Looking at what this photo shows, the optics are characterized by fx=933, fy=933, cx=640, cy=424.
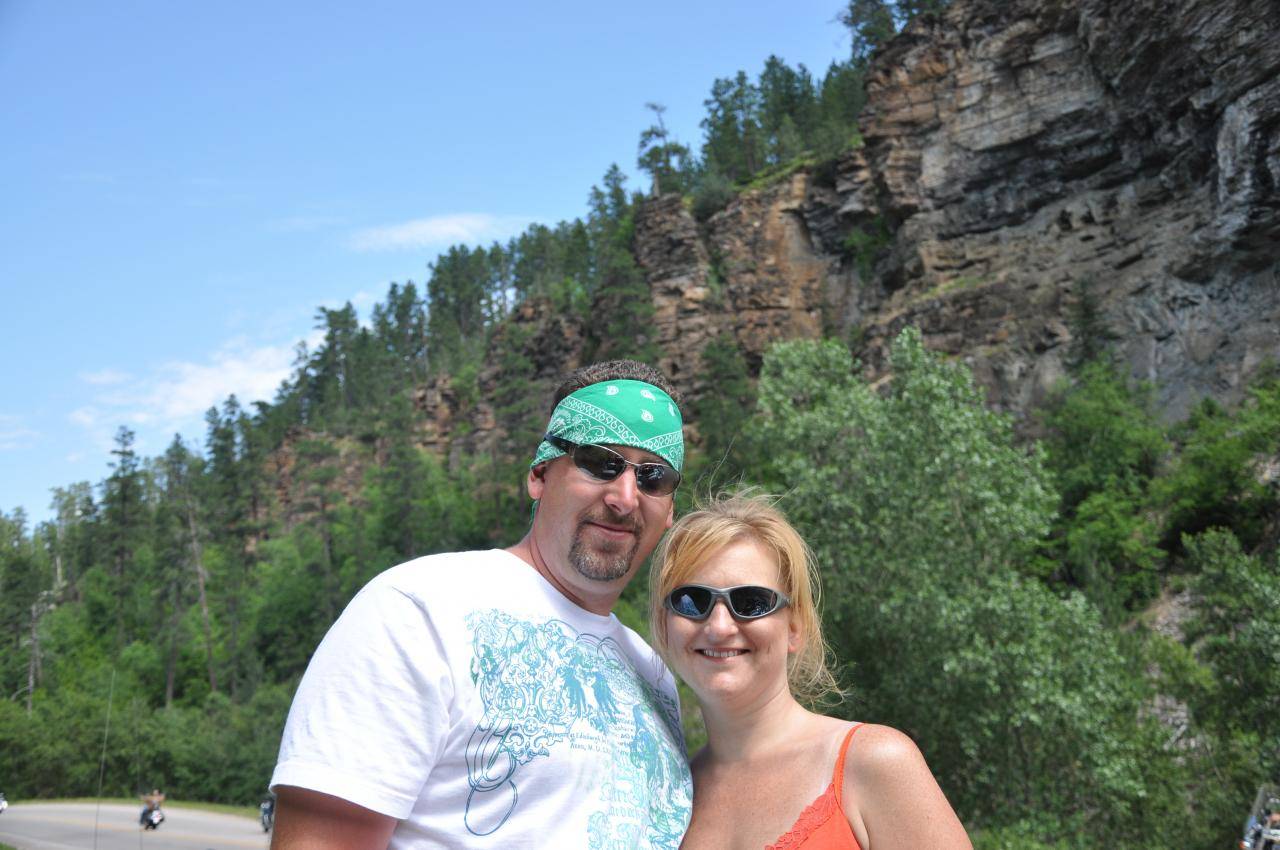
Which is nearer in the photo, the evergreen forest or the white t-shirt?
the white t-shirt

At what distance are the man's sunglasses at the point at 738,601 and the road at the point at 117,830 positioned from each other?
63.4 feet

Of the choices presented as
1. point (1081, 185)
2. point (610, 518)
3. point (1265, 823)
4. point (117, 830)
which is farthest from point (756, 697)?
point (1081, 185)

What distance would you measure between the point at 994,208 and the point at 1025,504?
2987cm

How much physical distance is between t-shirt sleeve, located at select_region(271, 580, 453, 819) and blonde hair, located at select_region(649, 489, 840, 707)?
93 centimetres

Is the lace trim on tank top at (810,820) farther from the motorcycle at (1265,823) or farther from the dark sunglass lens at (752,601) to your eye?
the motorcycle at (1265,823)

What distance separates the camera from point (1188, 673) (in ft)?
50.3

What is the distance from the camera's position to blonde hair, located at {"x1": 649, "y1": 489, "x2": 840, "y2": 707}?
3.05 meters

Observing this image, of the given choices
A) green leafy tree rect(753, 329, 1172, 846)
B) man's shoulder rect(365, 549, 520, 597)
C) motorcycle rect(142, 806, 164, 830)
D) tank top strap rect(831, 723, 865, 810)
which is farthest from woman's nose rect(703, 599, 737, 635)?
motorcycle rect(142, 806, 164, 830)

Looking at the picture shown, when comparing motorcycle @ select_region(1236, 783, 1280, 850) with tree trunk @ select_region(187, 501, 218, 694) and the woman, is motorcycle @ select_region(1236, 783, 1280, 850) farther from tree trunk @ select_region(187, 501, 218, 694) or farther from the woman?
tree trunk @ select_region(187, 501, 218, 694)

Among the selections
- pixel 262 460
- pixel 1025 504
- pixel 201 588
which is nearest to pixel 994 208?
pixel 1025 504

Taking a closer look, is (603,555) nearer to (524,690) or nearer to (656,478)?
Answer: (656,478)

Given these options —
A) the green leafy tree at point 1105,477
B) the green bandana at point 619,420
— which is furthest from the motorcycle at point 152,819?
the green leafy tree at point 1105,477

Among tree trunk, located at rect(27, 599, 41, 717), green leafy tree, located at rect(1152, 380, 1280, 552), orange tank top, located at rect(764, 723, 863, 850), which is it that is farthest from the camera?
tree trunk, located at rect(27, 599, 41, 717)

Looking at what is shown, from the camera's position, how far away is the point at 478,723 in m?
2.45
